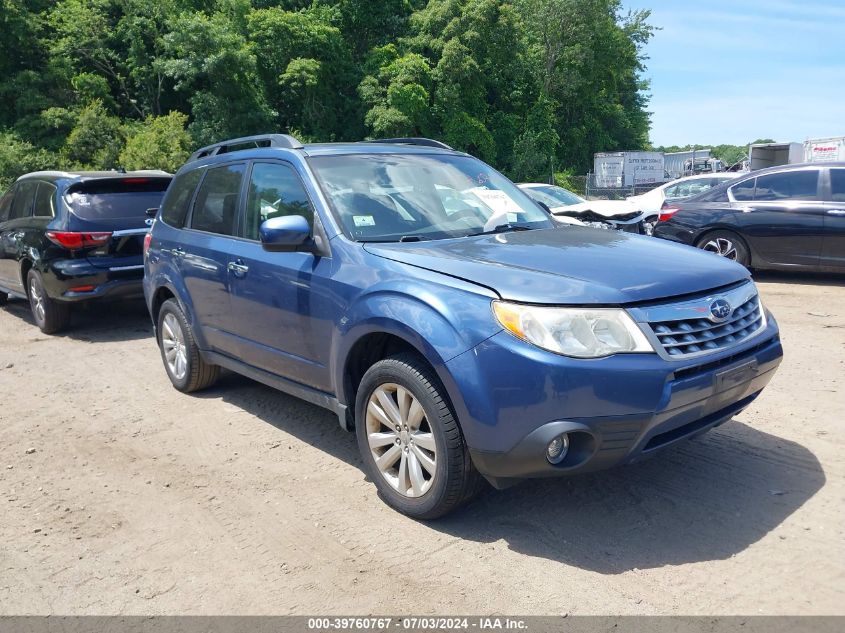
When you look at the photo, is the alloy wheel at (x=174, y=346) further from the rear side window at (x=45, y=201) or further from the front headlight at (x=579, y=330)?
the front headlight at (x=579, y=330)

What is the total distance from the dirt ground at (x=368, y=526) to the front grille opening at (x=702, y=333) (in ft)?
2.82

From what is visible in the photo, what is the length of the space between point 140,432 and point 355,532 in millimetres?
2256

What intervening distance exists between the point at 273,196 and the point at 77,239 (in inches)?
167

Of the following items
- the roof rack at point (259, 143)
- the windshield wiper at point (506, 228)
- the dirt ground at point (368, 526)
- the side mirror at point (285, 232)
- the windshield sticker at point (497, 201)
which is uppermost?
the roof rack at point (259, 143)

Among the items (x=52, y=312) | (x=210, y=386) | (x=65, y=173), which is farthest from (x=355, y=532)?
(x=65, y=173)

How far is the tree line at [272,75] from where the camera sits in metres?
32.7

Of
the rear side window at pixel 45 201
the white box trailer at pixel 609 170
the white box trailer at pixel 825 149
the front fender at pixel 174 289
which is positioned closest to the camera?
the front fender at pixel 174 289

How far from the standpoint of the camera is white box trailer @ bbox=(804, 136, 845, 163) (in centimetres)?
2822

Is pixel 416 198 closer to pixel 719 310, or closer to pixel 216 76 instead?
pixel 719 310

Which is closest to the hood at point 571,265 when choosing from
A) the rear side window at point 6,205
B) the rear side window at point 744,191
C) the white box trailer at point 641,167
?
the rear side window at point 744,191

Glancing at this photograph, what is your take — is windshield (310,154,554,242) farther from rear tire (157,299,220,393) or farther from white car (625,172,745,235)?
white car (625,172,745,235)

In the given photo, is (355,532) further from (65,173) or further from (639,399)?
(65,173)

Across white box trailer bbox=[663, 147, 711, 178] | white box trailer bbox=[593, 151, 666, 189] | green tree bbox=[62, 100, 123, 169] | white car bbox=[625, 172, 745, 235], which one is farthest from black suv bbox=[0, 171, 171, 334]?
white box trailer bbox=[663, 147, 711, 178]

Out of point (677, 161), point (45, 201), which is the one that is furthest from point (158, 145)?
point (677, 161)
